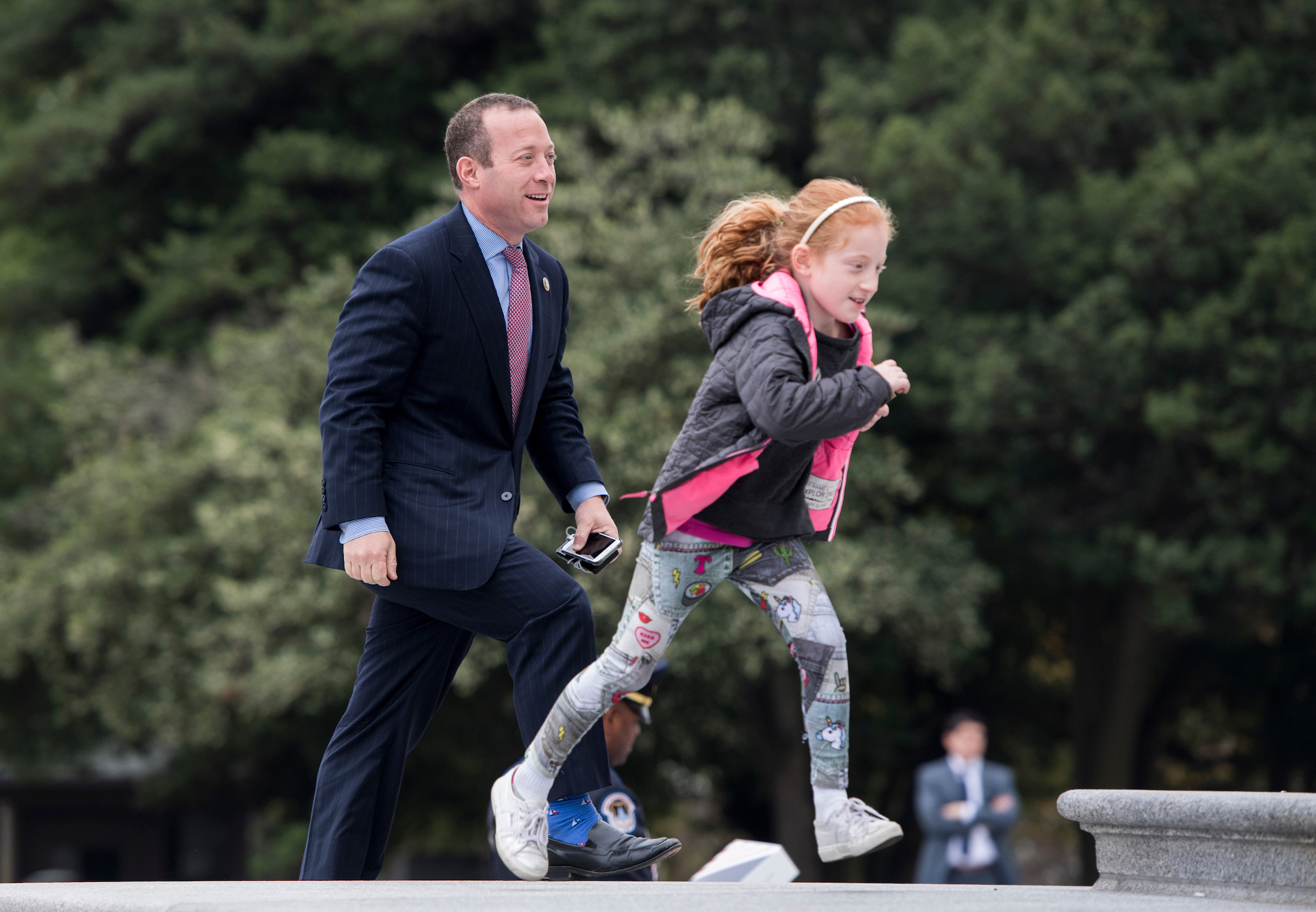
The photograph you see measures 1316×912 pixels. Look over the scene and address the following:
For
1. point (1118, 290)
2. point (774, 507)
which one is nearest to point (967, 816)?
point (774, 507)

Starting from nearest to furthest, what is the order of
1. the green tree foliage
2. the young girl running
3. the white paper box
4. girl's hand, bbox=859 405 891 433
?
girl's hand, bbox=859 405 891 433 < the young girl running < the white paper box < the green tree foliage

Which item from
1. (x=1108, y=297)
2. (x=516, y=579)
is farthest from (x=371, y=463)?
(x=1108, y=297)

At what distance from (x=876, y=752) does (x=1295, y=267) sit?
7767 millimetres

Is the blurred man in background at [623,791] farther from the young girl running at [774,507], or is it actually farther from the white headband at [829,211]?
the white headband at [829,211]

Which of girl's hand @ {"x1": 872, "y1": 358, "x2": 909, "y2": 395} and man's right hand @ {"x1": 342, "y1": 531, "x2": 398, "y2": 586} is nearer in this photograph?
girl's hand @ {"x1": 872, "y1": 358, "x2": 909, "y2": 395}

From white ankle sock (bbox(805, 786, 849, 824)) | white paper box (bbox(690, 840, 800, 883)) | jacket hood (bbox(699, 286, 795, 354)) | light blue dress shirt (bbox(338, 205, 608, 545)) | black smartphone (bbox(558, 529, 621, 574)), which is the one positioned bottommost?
white paper box (bbox(690, 840, 800, 883))

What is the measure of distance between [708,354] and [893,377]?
10103mm

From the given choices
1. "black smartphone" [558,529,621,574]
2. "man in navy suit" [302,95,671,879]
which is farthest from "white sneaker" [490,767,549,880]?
"black smartphone" [558,529,621,574]

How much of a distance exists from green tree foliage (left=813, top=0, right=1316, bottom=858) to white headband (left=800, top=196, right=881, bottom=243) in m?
10.1

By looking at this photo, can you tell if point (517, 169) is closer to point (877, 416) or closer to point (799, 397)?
point (799, 397)

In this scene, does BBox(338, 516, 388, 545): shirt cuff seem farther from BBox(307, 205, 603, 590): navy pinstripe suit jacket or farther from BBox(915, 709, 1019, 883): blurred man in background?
BBox(915, 709, 1019, 883): blurred man in background

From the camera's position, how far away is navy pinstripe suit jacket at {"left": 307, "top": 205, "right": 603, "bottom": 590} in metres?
3.71

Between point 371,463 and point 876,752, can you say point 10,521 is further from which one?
point 371,463

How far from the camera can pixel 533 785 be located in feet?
12.5
